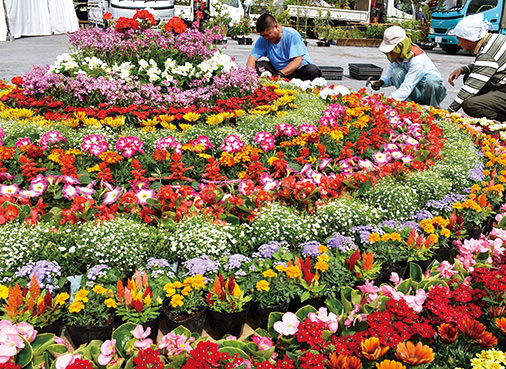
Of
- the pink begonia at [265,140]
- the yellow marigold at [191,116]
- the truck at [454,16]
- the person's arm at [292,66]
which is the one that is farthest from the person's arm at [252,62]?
the truck at [454,16]

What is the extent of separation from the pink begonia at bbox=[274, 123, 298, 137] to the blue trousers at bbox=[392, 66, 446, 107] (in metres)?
2.99

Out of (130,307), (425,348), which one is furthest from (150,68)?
(425,348)

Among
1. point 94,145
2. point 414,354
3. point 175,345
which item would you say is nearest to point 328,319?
point 414,354

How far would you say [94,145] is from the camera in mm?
3693

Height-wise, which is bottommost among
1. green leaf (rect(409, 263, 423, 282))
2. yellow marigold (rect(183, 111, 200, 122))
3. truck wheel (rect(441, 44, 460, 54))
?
truck wheel (rect(441, 44, 460, 54))

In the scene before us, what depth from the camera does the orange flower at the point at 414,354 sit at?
73.2 inches

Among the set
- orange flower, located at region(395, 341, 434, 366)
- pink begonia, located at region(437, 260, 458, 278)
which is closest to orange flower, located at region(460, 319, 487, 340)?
orange flower, located at region(395, 341, 434, 366)

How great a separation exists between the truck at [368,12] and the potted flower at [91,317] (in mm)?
21361

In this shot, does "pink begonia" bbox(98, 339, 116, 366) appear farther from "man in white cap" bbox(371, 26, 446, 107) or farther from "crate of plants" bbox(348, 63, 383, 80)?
"crate of plants" bbox(348, 63, 383, 80)

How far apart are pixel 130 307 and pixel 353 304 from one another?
1121 mm

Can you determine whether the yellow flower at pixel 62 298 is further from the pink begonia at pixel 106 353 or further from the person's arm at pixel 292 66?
the person's arm at pixel 292 66

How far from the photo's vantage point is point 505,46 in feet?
17.3

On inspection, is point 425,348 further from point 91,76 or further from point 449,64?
point 449,64

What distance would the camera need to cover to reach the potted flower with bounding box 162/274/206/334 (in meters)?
2.31
